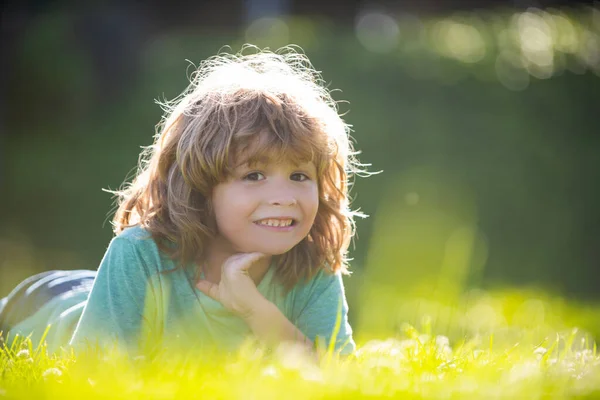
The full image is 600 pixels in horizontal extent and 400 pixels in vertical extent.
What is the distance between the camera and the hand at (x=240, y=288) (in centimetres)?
289

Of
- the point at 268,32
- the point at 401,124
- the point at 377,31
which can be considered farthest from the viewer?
the point at 377,31

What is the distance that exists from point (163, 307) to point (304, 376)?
3.47 feet

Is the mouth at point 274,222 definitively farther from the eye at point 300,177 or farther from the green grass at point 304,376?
the green grass at point 304,376

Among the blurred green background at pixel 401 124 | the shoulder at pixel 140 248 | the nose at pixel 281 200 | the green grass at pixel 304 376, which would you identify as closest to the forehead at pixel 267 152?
the nose at pixel 281 200

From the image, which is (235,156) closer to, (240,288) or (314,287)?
(240,288)

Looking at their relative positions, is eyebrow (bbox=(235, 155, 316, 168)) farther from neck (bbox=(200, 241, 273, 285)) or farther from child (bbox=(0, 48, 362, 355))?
neck (bbox=(200, 241, 273, 285))

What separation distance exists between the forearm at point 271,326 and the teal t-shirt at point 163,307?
0.11 meters

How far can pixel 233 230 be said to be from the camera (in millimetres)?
2936

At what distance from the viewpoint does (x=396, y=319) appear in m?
4.61

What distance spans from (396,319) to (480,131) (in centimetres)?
432

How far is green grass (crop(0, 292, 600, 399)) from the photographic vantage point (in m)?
1.91

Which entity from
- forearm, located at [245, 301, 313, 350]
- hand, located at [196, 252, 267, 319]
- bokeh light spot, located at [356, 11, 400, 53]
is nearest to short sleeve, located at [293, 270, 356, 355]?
forearm, located at [245, 301, 313, 350]

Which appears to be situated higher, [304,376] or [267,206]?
[267,206]

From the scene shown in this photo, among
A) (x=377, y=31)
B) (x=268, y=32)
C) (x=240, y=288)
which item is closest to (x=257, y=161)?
(x=240, y=288)
